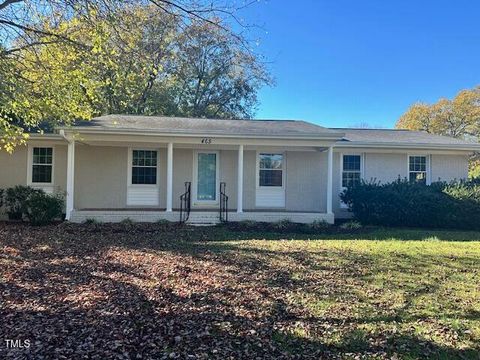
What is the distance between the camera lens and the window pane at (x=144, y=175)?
13953mm

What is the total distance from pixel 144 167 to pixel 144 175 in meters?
0.30

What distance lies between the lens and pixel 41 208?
11.5 m

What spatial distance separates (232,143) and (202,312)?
8.84 m

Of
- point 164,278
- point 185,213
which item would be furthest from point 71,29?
point 185,213

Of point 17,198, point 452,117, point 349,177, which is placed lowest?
point 17,198

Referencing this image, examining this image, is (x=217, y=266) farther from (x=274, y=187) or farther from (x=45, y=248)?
(x=274, y=187)

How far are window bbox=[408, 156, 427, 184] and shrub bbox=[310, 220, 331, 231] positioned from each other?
479 centimetres

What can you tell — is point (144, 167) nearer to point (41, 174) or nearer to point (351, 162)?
point (41, 174)

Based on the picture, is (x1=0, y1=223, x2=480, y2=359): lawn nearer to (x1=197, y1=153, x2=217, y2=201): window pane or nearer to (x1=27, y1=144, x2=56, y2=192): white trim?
(x1=27, y1=144, x2=56, y2=192): white trim

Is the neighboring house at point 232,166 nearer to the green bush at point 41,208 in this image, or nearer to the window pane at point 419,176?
the window pane at point 419,176

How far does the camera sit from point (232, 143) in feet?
41.8

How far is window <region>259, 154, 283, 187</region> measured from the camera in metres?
14.4

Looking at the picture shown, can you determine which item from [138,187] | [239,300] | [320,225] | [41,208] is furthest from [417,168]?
[41,208]

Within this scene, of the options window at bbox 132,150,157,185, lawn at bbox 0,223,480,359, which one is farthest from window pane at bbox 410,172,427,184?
window at bbox 132,150,157,185
